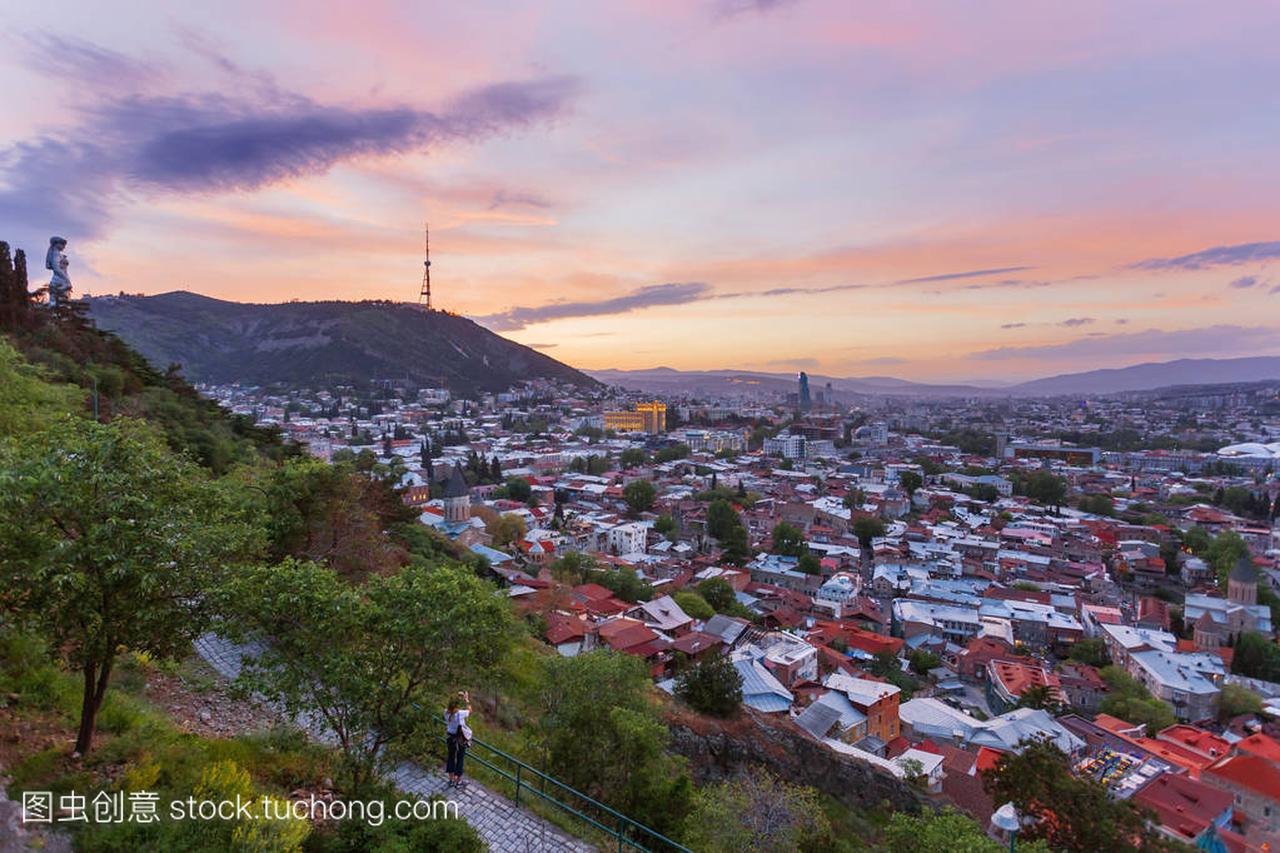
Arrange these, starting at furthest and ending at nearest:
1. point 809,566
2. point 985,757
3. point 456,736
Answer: point 809,566 → point 985,757 → point 456,736

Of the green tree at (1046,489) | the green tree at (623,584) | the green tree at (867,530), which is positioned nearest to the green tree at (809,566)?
the green tree at (867,530)

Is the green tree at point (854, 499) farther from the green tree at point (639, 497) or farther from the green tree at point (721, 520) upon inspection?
the green tree at point (639, 497)

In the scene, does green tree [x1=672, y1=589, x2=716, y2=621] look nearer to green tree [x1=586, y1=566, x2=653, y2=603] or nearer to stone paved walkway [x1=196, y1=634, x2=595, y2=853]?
green tree [x1=586, y1=566, x2=653, y2=603]

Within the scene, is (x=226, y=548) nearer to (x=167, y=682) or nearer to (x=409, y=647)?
(x=409, y=647)

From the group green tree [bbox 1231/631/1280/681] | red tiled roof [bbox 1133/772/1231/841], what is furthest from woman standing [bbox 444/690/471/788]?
green tree [bbox 1231/631/1280/681]

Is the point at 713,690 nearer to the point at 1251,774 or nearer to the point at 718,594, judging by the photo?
the point at 1251,774

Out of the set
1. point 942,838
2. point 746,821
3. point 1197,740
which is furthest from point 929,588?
point 746,821
